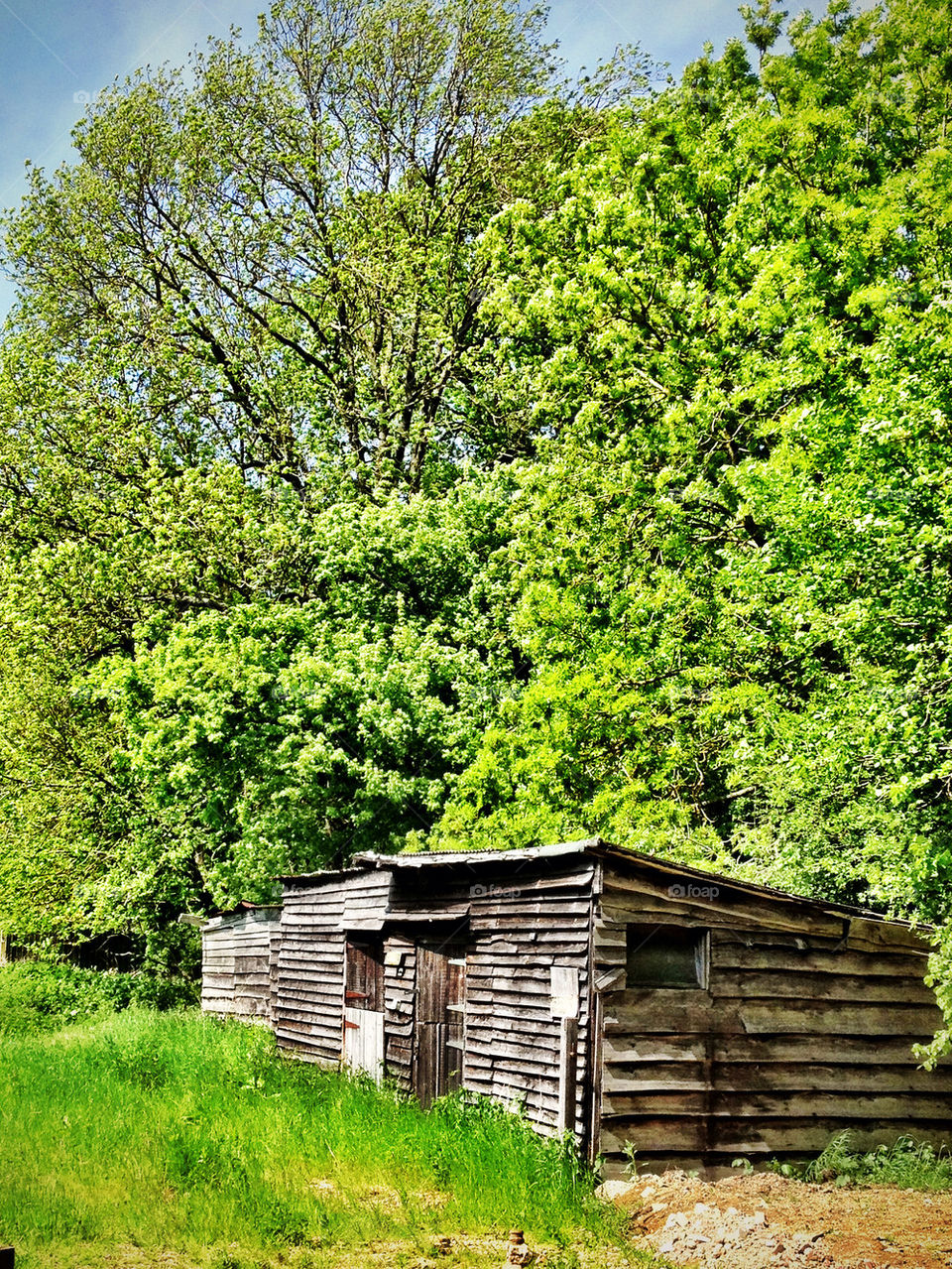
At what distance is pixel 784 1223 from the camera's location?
8.69 metres

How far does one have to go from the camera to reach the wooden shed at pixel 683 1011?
10688 millimetres

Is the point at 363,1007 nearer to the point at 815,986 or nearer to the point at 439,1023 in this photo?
the point at 439,1023

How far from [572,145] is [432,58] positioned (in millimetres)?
3761

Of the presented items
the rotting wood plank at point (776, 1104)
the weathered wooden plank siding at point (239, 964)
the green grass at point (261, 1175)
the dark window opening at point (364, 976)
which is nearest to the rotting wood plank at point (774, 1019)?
the rotting wood plank at point (776, 1104)

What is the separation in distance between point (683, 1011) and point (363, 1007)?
22.1ft

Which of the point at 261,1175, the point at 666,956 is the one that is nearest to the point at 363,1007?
the point at 261,1175

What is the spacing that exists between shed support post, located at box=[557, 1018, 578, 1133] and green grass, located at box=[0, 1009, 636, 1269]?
0.25 m

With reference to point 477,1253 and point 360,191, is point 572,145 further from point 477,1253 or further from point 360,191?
point 477,1253

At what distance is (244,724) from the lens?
20.9 meters

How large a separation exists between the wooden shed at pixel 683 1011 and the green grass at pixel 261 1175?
794mm

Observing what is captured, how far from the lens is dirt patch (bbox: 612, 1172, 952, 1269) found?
791 cm

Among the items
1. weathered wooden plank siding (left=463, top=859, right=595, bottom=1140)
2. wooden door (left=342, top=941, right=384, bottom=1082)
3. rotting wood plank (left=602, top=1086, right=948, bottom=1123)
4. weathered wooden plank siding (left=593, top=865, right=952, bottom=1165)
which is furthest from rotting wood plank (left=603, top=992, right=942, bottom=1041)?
wooden door (left=342, top=941, right=384, bottom=1082)

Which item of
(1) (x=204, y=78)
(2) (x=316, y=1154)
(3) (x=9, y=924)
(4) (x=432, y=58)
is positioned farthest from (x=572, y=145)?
(3) (x=9, y=924)

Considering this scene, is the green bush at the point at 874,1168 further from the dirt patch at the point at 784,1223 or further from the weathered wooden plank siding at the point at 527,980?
the weathered wooden plank siding at the point at 527,980
